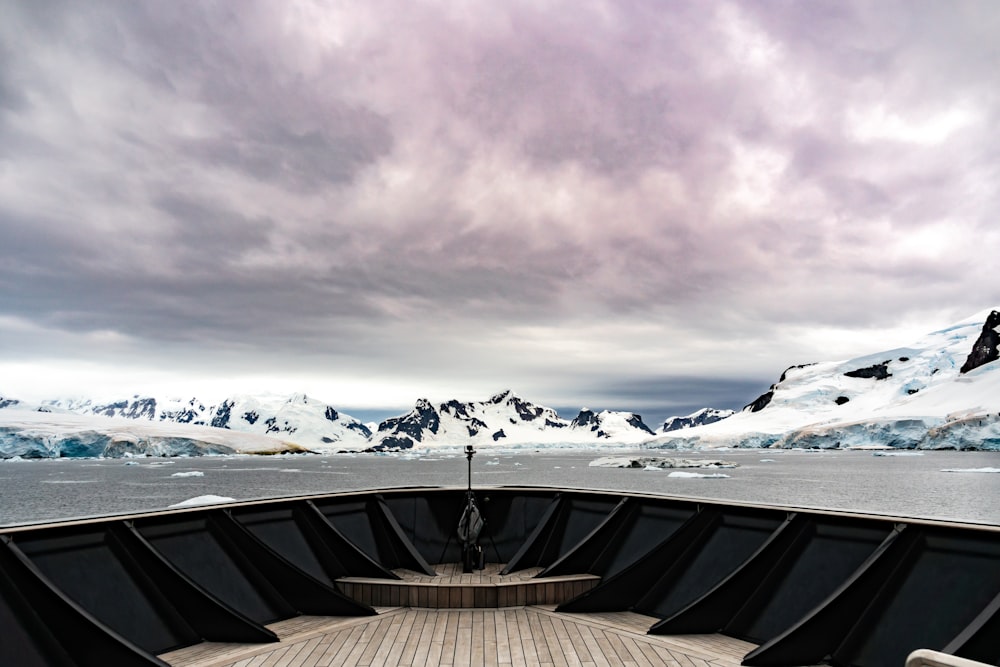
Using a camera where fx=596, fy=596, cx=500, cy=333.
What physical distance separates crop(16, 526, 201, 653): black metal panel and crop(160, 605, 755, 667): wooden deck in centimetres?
31

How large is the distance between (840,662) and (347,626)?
5.38 meters

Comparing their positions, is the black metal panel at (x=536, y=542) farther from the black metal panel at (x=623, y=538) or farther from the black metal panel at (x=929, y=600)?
the black metal panel at (x=929, y=600)

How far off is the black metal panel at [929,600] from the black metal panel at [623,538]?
2757 mm

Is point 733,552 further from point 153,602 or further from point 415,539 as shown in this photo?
point 153,602

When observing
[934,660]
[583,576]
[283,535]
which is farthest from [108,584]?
[934,660]

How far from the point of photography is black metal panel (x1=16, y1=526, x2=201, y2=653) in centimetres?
607

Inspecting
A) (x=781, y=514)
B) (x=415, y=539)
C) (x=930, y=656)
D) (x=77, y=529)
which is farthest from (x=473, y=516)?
(x=930, y=656)

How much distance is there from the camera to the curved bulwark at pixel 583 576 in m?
5.39

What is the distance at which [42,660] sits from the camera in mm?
5141

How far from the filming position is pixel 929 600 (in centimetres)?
565

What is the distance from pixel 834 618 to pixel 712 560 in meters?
1.86

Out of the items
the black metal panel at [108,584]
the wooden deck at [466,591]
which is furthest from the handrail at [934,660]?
the black metal panel at [108,584]

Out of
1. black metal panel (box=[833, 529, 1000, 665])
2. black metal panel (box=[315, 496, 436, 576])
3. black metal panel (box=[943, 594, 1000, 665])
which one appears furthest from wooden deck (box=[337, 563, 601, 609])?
black metal panel (box=[943, 594, 1000, 665])

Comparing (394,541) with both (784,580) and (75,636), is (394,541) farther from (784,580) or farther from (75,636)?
(784,580)
